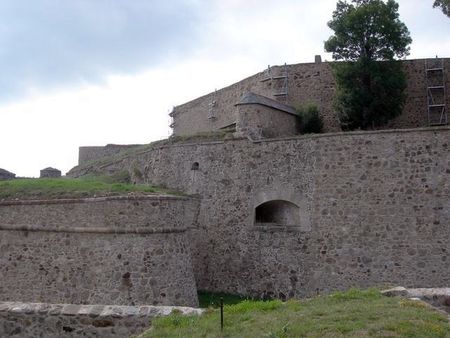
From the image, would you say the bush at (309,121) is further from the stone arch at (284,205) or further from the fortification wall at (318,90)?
the stone arch at (284,205)

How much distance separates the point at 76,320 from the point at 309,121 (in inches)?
571

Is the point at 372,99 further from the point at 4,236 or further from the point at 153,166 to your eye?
the point at 4,236

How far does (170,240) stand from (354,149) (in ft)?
17.6

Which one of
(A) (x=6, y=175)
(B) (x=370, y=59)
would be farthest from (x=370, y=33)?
(A) (x=6, y=175)

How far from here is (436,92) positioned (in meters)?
20.3

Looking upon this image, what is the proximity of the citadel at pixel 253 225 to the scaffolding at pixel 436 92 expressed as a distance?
5936mm

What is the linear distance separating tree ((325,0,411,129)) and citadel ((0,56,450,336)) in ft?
10.2

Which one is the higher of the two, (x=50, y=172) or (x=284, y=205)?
(x=50, y=172)

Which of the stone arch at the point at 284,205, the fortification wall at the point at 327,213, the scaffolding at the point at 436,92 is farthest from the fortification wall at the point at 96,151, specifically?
the scaffolding at the point at 436,92

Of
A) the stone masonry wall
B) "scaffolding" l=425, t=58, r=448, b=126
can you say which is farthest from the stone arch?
"scaffolding" l=425, t=58, r=448, b=126

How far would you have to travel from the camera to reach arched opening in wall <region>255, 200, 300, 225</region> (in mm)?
15633

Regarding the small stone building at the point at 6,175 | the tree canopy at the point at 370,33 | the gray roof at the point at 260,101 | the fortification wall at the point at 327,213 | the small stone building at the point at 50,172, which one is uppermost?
the tree canopy at the point at 370,33

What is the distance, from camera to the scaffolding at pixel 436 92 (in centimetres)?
2011

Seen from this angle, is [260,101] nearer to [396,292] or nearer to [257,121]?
[257,121]
